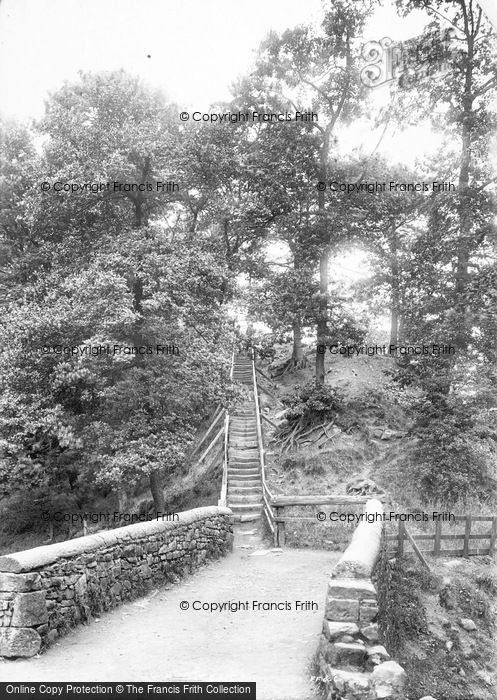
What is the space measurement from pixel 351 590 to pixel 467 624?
5.00 m

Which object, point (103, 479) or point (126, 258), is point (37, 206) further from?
point (103, 479)

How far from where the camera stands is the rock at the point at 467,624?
964 centimetres

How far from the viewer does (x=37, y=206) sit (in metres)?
14.9

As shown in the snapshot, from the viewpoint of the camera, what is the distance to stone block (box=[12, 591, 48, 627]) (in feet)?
20.4

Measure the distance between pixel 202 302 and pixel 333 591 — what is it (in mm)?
10206

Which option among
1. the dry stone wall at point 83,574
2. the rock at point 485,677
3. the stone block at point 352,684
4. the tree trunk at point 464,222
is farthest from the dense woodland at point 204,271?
the stone block at point 352,684

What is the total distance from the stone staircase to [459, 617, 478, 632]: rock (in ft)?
21.6

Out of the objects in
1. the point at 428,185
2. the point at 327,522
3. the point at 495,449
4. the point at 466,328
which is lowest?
the point at 327,522

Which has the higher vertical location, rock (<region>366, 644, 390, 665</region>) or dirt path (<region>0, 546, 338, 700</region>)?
rock (<region>366, 644, 390, 665</region>)

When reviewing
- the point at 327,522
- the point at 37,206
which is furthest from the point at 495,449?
the point at 37,206

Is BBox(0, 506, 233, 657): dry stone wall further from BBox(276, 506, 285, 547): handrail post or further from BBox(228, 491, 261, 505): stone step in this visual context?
BBox(228, 491, 261, 505): stone step

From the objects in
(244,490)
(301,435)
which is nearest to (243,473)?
(244,490)

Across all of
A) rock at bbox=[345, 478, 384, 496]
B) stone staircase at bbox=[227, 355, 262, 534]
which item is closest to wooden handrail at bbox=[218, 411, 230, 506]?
stone staircase at bbox=[227, 355, 262, 534]

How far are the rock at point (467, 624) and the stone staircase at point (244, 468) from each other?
6585 mm
